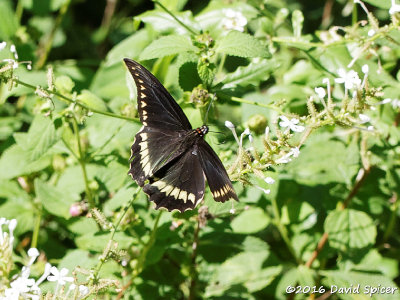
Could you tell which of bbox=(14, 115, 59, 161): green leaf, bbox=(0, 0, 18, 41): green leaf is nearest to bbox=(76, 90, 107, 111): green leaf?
bbox=(14, 115, 59, 161): green leaf

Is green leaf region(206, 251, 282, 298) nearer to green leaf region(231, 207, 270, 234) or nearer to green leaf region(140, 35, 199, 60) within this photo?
green leaf region(231, 207, 270, 234)

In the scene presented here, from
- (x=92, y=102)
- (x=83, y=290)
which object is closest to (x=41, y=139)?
(x=92, y=102)

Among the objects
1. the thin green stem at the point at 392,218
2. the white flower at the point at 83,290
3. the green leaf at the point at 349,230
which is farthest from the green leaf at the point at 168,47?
the thin green stem at the point at 392,218

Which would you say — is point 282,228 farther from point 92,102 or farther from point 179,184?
point 92,102

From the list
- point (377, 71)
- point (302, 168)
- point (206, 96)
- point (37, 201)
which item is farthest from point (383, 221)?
point (37, 201)

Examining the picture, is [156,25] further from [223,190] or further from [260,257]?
[260,257]

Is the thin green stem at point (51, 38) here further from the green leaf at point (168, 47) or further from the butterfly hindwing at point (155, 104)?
the butterfly hindwing at point (155, 104)
